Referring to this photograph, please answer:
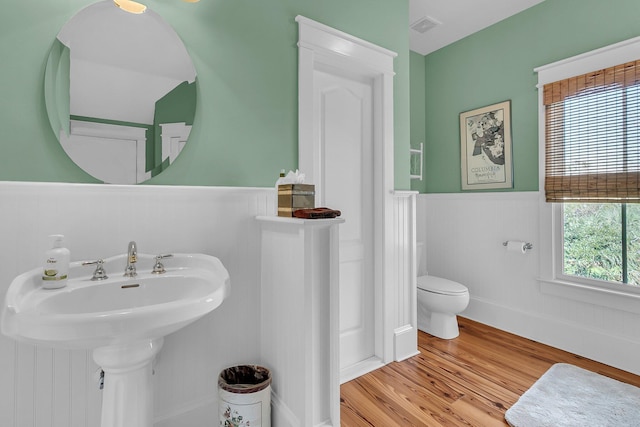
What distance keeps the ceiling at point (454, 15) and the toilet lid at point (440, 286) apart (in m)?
2.34

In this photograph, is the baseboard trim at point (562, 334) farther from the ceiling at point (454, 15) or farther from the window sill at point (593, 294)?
the ceiling at point (454, 15)

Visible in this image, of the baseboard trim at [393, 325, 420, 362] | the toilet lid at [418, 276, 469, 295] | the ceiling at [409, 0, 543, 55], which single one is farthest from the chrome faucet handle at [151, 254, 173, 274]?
the ceiling at [409, 0, 543, 55]

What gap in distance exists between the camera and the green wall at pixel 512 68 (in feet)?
7.80

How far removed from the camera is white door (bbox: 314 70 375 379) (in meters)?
2.14

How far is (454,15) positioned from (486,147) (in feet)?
3.97

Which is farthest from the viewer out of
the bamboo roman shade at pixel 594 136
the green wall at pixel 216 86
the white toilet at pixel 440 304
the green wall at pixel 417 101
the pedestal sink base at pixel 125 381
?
the green wall at pixel 417 101

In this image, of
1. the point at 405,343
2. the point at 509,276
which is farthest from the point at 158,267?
the point at 509,276

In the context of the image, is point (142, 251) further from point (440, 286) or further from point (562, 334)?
point (562, 334)

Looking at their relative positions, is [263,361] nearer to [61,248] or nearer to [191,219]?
[191,219]

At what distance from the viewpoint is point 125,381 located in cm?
110

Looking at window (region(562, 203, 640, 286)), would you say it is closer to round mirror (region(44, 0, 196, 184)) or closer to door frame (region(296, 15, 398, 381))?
door frame (region(296, 15, 398, 381))

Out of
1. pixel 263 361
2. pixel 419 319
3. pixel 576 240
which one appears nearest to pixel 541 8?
pixel 576 240

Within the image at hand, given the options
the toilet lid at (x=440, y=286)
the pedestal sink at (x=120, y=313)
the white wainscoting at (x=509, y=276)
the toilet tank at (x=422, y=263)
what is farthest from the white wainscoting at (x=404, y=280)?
the pedestal sink at (x=120, y=313)

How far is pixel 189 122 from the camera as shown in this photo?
5.09 feet
